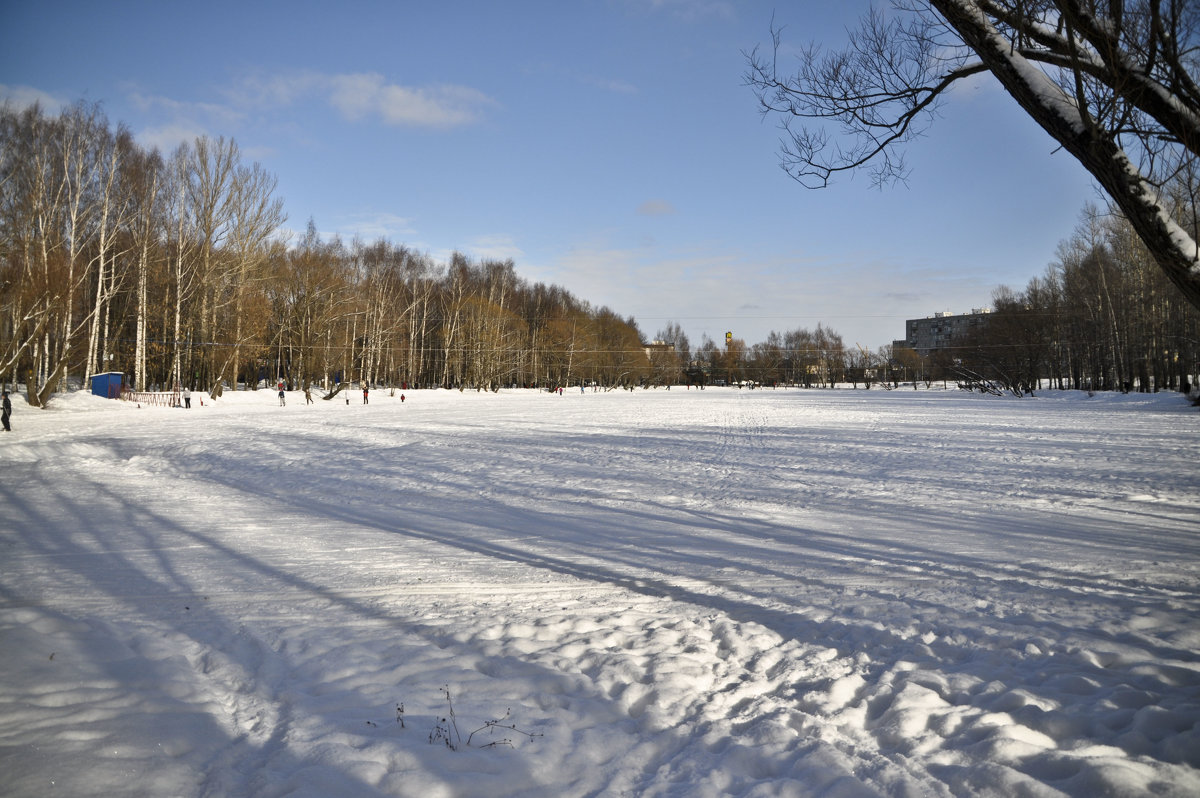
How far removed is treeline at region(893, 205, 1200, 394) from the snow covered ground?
32115mm

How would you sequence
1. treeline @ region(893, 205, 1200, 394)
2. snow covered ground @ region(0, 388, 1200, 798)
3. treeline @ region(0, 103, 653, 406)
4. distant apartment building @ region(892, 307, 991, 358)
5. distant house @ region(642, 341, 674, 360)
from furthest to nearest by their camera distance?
distant apartment building @ region(892, 307, 991, 358) < distant house @ region(642, 341, 674, 360) < treeline @ region(893, 205, 1200, 394) < treeline @ region(0, 103, 653, 406) < snow covered ground @ region(0, 388, 1200, 798)

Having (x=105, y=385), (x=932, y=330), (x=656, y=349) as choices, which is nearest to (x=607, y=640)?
(x=105, y=385)

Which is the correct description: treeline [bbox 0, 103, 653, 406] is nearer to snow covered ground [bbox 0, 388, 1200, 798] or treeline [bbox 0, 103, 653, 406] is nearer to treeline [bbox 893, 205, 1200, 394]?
snow covered ground [bbox 0, 388, 1200, 798]

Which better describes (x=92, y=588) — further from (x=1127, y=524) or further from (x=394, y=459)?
(x=1127, y=524)

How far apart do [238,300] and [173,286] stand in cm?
453

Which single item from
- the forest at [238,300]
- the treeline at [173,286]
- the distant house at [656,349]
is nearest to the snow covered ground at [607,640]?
the forest at [238,300]

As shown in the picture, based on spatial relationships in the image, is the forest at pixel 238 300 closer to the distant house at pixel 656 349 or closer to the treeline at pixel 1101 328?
the treeline at pixel 1101 328

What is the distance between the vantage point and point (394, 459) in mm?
15336

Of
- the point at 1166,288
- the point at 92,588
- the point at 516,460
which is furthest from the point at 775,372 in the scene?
the point at 92,588

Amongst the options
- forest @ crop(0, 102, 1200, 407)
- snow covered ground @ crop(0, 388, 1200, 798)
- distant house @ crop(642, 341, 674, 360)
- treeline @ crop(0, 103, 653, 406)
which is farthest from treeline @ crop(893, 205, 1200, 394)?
distant house @ crop(642, 341, 674, 360)

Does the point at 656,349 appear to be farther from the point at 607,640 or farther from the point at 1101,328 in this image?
the point at 607,640

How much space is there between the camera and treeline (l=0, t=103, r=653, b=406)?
29.8 meters

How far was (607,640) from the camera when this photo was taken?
15.7 feet

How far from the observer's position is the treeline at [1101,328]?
38713 millimetres
